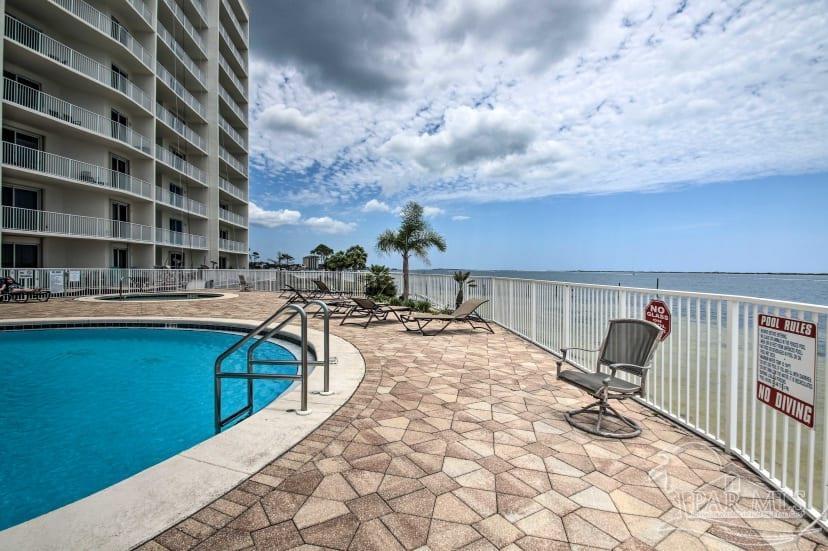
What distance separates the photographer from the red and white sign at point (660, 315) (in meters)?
3.43

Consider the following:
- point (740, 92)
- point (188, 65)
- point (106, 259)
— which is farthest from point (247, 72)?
point (740, 92)

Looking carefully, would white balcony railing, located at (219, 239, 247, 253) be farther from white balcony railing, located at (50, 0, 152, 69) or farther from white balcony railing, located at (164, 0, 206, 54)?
white balcony railing, located at (164, 0, 206, 54)

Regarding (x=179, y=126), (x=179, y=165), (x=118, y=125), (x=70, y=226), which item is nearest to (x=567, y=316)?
(x=70, y=226)

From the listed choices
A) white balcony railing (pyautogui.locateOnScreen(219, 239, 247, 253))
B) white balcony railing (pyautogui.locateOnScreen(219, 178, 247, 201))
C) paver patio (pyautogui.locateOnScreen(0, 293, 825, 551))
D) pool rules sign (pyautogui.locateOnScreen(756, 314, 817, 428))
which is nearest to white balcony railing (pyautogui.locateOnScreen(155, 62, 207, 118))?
white balcony railing (pyautogui.locateOnScreen(219, 178, 247, 201))

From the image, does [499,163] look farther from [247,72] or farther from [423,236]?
[247,72]

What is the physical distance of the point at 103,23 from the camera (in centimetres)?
1816

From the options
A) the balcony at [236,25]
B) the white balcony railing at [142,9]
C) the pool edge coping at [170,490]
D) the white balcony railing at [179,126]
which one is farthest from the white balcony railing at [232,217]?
the pool edge coping at [170,490]

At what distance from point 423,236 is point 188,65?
74.1ft

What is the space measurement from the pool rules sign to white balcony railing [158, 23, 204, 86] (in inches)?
1189

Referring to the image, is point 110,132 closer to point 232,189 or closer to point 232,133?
point 232,189

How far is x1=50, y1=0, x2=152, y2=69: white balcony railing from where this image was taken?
16.9m

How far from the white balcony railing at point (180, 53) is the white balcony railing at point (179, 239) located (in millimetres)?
11413

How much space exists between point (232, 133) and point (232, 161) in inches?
92.4

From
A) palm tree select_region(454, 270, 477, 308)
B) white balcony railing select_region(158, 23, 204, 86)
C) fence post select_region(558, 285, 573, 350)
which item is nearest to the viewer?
fence post select_region(558, 285, 573, 350)
